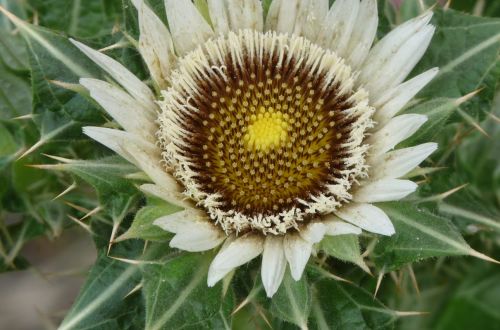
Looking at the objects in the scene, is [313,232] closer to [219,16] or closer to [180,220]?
[180,220]

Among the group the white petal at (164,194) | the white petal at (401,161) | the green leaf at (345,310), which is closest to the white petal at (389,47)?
the white petal at (401,161)

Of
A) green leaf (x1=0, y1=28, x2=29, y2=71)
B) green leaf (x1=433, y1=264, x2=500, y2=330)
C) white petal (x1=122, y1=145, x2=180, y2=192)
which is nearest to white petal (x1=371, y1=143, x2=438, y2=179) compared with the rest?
white petal (x1=122, y1=145, x2=180, y2=192)

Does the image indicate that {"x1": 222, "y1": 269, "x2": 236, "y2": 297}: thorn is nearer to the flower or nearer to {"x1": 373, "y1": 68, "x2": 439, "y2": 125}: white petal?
the flower

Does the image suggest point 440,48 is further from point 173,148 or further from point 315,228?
point 173,148

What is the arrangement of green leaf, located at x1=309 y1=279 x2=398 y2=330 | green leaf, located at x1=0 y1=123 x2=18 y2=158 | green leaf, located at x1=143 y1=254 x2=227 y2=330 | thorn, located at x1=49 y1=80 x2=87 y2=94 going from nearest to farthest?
green leaf, located at x1=143 y1=254 x2=227 y2=330 < thorn, located at x1=49 y1=80 x2=87 y2=94 < green leaf, located at x1=309 y1=279 x2=398 y2=330 < green leaf, located at x1=0 y1=123 x2=18 y2=158

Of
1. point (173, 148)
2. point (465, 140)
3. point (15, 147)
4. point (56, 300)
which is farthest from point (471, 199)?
point (56, 300)

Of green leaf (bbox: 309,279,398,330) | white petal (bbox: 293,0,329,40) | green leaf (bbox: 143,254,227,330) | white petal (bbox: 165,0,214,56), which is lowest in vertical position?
green leaf (bbox: 309,279,398,330)
